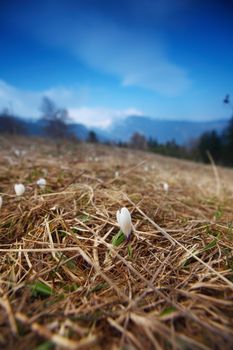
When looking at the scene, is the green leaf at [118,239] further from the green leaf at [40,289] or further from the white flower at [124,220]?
the green leaf at [40,289]

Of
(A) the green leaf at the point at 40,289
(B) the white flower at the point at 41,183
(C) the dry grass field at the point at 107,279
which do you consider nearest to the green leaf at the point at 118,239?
(C) the dry grass field at the point at 107,279

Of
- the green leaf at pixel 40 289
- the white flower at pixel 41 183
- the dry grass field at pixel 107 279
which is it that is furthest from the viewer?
the white flower at pixel 41 183

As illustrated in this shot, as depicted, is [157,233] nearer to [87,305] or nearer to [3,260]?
[87,305]

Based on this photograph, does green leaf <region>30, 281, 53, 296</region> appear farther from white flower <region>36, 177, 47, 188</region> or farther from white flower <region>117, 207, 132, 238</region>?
white flower <region>36, 177, 47, 188</region>

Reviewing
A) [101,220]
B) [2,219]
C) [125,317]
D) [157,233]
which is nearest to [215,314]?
[125,317]

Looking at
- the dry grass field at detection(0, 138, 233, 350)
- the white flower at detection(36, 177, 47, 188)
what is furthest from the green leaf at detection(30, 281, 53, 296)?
the white flower at detection(36, 177, 47, 188)

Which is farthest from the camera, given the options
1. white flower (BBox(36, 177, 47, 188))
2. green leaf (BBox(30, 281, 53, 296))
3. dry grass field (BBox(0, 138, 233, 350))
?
white flower (BBox(36, 177, 47, 188))

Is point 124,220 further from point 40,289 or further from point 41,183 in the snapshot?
point 41,183

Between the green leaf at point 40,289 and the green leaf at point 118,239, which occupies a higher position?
the green leaf at point 118,239
